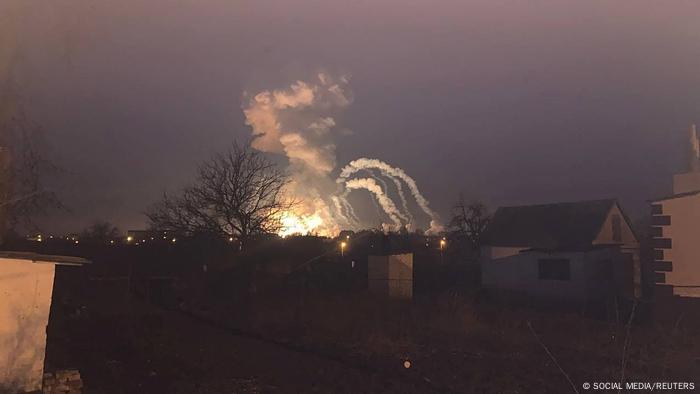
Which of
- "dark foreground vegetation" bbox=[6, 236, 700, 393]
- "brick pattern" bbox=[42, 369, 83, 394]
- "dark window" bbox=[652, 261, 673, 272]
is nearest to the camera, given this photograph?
"brick pattern" bbox=[42, 369, 83, 394]

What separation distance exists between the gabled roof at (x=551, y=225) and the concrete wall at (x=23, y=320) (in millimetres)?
26613

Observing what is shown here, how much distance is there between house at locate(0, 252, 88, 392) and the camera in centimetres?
905

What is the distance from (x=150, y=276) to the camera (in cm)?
2619

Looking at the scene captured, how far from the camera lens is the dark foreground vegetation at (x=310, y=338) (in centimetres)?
1138

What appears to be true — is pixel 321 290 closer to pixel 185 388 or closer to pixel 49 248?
pixel 185 388

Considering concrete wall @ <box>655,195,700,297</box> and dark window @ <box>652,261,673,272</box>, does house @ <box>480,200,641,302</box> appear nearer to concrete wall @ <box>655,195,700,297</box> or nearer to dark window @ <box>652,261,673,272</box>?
dark window @ <box>652,261,673,272</box>

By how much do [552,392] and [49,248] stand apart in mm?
30491

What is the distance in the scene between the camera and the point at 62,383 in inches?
380

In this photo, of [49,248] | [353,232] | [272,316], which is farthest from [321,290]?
[353,232]

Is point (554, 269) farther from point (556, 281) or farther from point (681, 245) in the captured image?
point (681, 245)

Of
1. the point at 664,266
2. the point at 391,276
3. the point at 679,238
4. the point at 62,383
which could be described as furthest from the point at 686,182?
the point at 62,383

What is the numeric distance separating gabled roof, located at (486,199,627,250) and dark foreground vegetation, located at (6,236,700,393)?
19.0 ft

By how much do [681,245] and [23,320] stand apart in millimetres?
19297

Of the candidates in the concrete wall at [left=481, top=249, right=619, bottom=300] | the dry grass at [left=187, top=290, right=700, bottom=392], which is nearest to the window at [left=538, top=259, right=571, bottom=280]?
the concrete wall at [left=481, top=249, right=619, bottom=300]
